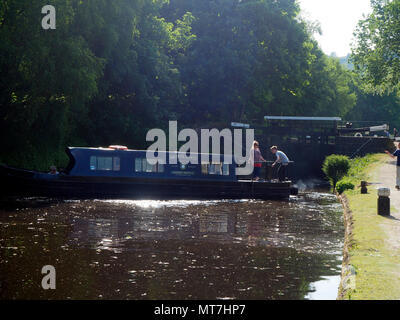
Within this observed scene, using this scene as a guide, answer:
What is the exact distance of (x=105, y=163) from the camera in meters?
28.2

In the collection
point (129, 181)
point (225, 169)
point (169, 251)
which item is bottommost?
point (169, 251)

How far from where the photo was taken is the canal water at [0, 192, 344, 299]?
1195 centimetres

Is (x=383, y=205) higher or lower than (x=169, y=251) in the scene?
higher

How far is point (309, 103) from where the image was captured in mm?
69500

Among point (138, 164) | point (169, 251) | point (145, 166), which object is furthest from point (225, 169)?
point (169, 251)

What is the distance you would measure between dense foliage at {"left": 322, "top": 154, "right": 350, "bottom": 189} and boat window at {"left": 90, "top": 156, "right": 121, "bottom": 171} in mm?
13144

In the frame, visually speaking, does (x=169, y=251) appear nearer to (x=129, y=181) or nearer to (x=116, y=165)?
(x=129, y=181)

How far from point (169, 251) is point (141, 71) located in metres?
32.8

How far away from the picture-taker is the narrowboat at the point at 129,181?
27.3 metres

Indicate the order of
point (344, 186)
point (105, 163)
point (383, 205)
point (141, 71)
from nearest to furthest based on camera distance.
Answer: point (383, 205) < point (105, 163) < point (344, 186) < point (141, 71)

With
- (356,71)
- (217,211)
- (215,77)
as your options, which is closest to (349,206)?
(217,211)

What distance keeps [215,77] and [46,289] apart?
151 ft

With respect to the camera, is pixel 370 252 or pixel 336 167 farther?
pixel 336 167

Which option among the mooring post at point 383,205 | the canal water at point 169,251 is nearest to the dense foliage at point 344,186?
the canal water at point 169,251
